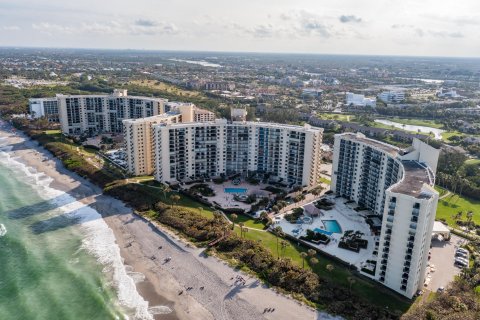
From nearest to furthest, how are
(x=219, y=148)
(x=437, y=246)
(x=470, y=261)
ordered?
1. (x=470, y=261)
2. (x=437, y=246)
3. (x=219, y=148)

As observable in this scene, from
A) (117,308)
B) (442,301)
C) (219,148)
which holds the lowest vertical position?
(117,308)

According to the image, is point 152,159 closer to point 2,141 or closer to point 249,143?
point 249,143

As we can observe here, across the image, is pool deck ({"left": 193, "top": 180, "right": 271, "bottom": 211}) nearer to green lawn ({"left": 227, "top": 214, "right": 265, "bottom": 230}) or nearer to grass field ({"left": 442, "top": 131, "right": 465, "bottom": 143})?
green lawn ({"left": 227, "top": 214, "right": 265, "bottom": 230})

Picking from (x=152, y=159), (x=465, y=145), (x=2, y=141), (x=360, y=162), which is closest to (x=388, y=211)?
(x=360, y=162)

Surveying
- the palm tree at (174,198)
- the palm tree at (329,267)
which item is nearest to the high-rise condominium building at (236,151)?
the palm tree at (174,198)

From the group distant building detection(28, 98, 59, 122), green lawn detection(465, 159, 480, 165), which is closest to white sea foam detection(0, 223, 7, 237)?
distant building detection(28, 98, 59, 122)

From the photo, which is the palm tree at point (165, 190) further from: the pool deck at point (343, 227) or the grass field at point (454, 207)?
the grass field at point (454, 207)

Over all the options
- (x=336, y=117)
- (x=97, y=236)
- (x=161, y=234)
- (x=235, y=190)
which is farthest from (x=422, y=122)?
(x=97, y=236)
